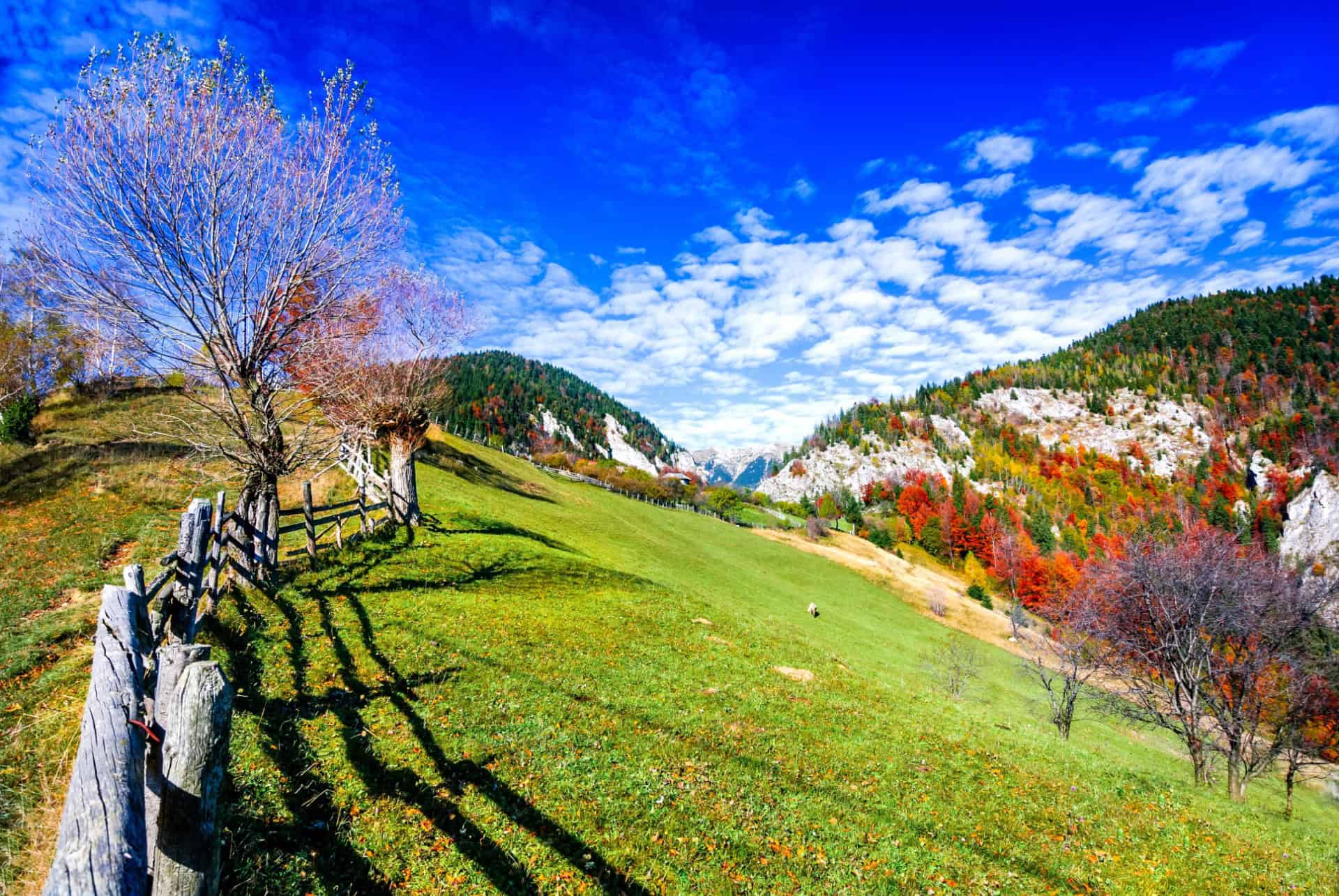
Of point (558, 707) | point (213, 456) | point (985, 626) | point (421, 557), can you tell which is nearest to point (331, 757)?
point (558, 707)

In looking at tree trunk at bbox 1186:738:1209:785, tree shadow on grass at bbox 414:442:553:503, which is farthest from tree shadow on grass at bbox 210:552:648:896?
tree shadow on grass at bbox 414:442:553:503

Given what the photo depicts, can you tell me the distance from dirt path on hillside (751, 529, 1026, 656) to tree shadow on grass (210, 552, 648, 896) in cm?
6382

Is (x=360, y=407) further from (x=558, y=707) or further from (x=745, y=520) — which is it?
(x=745, y=520)

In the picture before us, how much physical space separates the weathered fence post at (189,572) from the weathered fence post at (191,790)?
7413 mm

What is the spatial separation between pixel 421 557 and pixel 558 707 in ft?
41.1

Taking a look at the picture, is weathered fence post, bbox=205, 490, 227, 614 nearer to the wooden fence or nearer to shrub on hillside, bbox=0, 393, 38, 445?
the wooden fence

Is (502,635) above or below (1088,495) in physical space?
below

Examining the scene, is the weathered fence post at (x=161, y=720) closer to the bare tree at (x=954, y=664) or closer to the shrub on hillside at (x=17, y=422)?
the bare tree at (x=954, y=664)

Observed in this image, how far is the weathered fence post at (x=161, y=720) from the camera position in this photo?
4.11m

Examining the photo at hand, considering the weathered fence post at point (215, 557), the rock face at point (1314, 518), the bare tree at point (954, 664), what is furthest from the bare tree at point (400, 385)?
→ the rock face at point (1314, 518)

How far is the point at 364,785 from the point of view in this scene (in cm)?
841

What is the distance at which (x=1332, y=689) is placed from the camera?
2697 cm

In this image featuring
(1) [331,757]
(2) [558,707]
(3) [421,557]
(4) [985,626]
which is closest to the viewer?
(1) [331,757]

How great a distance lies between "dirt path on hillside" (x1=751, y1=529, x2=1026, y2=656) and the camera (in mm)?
63125
